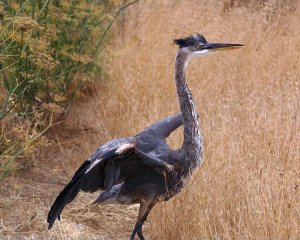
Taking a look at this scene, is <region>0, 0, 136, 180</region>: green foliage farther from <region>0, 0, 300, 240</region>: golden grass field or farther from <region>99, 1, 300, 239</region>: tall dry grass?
<region>99, 1, 300, 239</region>: tall dry grass

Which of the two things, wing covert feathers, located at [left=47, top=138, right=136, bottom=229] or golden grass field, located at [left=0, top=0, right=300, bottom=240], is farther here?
golden grass field, located at [left=0, top=0, right=300, bottom=240]

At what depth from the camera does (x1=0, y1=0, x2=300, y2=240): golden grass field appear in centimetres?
430

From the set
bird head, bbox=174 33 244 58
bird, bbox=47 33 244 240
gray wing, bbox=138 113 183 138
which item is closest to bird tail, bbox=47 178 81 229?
bird, bbox=47 33 244 240

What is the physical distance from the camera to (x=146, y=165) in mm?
4438

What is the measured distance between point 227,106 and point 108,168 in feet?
6.37

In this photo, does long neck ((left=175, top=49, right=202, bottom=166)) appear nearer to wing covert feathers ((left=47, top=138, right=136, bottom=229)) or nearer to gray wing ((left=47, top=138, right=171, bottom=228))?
gray wing ((left=47, top=138, right=171, bottom=228))

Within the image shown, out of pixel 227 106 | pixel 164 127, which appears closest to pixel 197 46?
pixel 164 127

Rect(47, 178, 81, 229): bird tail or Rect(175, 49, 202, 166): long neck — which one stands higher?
Rect(175, 49, 202, 166): long neck

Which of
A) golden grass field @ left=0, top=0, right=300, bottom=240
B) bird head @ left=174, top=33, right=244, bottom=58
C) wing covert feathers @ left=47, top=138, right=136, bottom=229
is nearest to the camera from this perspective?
wing covert feathers @ left=47, top=138, right=136, bottom=229

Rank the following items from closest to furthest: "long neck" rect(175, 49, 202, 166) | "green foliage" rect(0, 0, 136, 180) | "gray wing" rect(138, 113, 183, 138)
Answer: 1. "long neck" rect(175, 49, 202, 166)
2. "gray wing" rect(138, 113, 183, 138)
3. "green foliage" rect(0, 0, 136, 180)

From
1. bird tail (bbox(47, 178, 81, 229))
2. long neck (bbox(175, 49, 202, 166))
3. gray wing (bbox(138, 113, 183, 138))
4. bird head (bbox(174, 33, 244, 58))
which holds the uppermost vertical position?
bird head (bbox(174, 33, 244, 58))

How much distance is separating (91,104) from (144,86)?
837 millimetres

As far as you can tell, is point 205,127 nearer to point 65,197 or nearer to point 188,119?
point 188,119

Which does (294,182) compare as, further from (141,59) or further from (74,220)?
(141,59)
